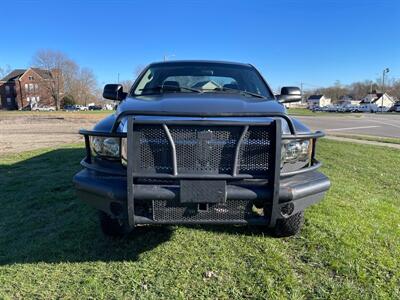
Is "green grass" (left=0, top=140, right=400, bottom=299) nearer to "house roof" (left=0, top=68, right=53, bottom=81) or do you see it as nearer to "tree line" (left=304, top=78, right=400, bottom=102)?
"house roof" (left=0, top=68, right=53, bottom=81)

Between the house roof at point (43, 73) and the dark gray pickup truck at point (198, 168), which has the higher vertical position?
the house roof at point (43, 73)

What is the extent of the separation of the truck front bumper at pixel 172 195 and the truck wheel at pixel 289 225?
20.0 inches

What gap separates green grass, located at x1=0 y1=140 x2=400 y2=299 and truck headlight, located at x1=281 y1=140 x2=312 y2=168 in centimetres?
95

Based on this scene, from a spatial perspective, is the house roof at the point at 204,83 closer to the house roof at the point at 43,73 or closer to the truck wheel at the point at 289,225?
the truck wheel at the point at 289,225

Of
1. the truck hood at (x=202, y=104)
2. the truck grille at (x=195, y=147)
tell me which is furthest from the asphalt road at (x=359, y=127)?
the truck grille at (x=195, y=147)

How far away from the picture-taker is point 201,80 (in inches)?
167

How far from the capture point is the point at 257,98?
12.4 ft

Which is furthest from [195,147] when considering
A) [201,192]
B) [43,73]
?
[43,73]

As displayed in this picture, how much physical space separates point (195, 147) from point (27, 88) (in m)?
97.8

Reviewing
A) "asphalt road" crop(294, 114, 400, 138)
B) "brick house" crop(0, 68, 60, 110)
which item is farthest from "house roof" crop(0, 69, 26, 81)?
"asphalt road" crop(294, 114, 400, 138)

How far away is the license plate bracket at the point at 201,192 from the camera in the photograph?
8.45 feet

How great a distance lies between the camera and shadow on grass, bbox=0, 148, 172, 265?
11.0 ft

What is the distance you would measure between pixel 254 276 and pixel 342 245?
3.53ft

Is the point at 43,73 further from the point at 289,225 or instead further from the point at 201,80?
the point at 289,225
